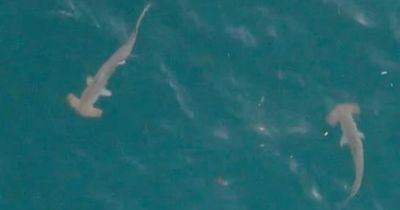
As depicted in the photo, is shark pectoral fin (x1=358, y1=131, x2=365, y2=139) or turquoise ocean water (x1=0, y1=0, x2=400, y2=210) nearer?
shark pectoral fin (x1=358, y1=131, x2=365, y2=139)

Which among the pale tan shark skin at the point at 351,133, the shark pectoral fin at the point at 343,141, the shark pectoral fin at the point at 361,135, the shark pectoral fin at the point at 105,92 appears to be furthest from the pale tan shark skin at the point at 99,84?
the shark pectoral fin at the point at 361,135

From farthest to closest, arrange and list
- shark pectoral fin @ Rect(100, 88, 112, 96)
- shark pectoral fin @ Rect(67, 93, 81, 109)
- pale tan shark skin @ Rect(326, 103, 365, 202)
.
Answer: shark pectoral fin @ Rect(67, 93, 81, 109) < shark pectoral fin @ Rect(100, 88, 112, 96) < pale tan shark skin @ Rect(326, 103, 365, 202)

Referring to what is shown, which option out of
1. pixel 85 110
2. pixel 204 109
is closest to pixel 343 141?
pixel 204 109

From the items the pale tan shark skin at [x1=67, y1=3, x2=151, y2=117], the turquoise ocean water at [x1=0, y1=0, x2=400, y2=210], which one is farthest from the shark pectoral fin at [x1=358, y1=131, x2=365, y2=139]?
the pale tan shark skin at [x1=67, y1=3, x2=151, y2=117]

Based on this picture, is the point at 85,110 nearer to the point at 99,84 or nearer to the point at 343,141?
the point at 99,84

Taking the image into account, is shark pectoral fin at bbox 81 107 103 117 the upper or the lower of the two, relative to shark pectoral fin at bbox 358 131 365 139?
lower

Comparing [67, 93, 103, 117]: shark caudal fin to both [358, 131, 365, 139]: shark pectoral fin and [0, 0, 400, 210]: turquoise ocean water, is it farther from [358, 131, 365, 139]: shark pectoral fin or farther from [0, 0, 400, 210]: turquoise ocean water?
[358, 131, 365, 139]: shark pectoral fin

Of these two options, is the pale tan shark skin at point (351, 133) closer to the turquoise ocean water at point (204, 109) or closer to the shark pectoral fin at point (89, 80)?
the turquoise ocean water at point (204, 109)
